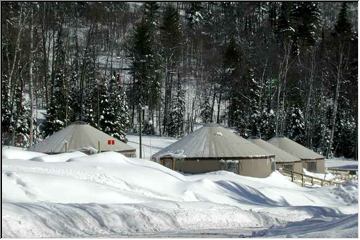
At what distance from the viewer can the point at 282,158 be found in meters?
36.9

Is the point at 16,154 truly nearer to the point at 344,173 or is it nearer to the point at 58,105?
the point at 344,173

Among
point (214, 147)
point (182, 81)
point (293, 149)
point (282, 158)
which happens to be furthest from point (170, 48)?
point (214, 147)

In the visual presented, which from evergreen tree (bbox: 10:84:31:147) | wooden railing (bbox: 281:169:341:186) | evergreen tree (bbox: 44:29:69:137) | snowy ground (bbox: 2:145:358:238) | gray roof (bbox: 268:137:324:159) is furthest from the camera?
evergreen tree (bbox: 44:29:69:137)

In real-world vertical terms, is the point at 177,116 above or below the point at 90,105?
below

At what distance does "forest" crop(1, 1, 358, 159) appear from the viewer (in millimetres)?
48312

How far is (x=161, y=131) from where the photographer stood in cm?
5784

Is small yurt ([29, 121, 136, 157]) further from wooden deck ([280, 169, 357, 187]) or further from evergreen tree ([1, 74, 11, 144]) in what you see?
evergreen tree ([1, 74, 11, 144])

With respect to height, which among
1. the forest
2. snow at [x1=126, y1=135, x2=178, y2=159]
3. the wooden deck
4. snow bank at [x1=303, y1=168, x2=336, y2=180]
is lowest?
snow bank at [x1=303, y1=168, x2=336, y2=180]

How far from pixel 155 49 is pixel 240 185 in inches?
1452

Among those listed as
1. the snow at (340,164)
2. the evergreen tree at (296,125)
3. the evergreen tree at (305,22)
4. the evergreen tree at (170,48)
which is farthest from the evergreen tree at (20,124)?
the evergreen tree at (305,22)

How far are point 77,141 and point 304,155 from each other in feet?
48.0

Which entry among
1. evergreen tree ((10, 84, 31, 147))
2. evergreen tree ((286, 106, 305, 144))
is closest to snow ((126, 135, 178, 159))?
evergreen tree ((10, 84, 31, 147))

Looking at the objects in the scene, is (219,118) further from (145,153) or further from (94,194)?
(94,194)

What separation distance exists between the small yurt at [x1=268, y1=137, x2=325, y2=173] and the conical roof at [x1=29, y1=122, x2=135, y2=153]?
10.6 meters
